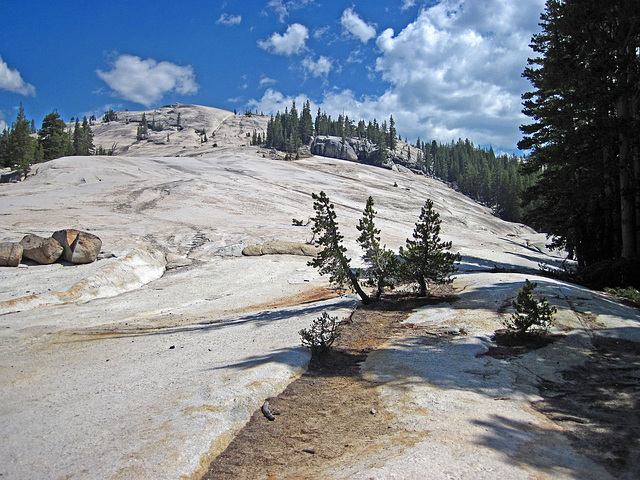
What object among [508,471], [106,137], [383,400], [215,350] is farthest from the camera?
[106,137]

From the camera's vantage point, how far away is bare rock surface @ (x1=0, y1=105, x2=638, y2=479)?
3.35m

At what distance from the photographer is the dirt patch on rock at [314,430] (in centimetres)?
340

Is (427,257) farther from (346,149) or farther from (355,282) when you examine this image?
(346,149)

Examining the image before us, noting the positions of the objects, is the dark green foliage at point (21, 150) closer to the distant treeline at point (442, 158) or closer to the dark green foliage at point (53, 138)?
the dark green foliage at point (53, 138)

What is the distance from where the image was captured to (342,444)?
3.77m

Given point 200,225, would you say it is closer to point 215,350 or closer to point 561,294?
point 215,350

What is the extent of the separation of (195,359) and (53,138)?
81.5 m

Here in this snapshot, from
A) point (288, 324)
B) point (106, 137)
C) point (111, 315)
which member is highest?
point (106, 137)

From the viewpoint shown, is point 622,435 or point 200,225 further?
point 200,225

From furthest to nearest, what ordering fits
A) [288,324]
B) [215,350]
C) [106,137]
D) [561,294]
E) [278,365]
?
[106,137] < [561,294] < [288,324] < [215,350] < [278,365]

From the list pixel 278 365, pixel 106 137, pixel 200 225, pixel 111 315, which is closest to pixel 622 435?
pixel 278 365

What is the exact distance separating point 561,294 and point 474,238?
89.7 feet

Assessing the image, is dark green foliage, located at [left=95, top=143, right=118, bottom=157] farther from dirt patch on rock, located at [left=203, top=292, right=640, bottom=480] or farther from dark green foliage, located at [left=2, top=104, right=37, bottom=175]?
dirt patch on rock, located at [left=203, top=292, right=640, bottom=480]

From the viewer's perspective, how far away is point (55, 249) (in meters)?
14.7
